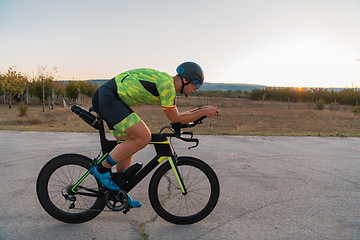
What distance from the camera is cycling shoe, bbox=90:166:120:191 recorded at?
2.73 m

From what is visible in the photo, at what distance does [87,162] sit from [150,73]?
3.82 feet

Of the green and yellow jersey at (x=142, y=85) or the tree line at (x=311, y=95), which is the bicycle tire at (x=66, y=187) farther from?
the tree line at (x=311, y=95)

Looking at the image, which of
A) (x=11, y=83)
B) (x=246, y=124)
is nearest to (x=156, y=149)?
(x=246, y=124)

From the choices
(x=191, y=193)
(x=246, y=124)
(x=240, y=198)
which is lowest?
(x=246, y=124)

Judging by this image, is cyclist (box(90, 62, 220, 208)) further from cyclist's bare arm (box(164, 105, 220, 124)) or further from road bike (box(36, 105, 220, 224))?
road bike (box(36, 105, 220, 224))

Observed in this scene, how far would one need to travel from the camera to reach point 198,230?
9.14 ft

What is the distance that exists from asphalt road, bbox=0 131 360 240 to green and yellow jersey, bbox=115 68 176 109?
1.39 meters

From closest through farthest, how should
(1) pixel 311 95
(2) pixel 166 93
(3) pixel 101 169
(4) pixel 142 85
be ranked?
1. (2) pixel 166 93
2. (4) pixel 142 85
3. (3) pixel 101 169
4. (1) pixel 311 95

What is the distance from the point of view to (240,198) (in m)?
3.69

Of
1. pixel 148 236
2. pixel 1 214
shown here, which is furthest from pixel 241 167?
pixel 1 214

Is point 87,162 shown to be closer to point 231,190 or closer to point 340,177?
point 231,190

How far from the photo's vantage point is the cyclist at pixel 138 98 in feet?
8.29

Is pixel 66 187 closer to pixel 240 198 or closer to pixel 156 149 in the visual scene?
pixel 156 149

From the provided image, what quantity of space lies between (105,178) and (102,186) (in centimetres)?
13
